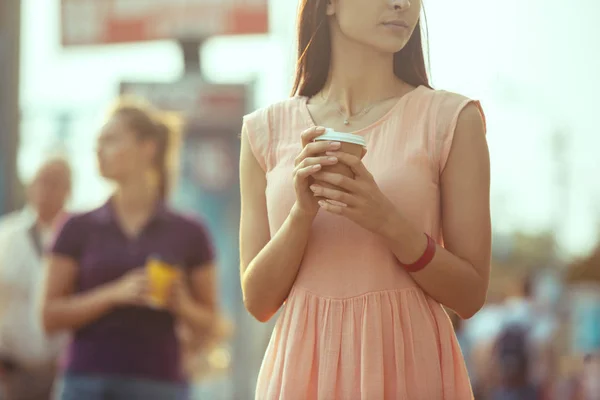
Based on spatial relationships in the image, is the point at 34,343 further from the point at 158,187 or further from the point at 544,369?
the point at 544,369

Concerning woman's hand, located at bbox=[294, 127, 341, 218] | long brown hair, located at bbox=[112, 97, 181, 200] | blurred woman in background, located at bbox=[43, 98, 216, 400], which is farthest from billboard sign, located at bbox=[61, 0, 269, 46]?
woman's hand, located at bbox=[294, 127, 341, 218]

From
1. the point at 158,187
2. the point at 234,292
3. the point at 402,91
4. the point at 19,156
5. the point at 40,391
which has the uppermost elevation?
the point at 402,91

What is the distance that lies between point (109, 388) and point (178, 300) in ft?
1.49

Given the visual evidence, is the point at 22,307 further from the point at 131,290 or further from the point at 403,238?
the point at 403,238

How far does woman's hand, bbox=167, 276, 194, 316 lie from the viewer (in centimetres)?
464

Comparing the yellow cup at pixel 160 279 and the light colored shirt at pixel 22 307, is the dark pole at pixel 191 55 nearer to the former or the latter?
the light colored shirt at pixel 22 307

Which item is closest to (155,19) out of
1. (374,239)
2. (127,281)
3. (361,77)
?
(127,281)

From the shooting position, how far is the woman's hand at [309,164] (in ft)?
7.36

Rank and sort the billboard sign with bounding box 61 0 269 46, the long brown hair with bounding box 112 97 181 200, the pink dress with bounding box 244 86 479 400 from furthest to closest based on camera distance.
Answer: the billboard sign with bounding box 61 0 269 46, the long brown hair with bounding box 112 97 181 200, the pink dress with bounding box 244 86 479 400

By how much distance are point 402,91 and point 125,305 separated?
2274 mm

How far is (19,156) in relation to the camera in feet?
33.2

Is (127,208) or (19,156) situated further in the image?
(19,156)

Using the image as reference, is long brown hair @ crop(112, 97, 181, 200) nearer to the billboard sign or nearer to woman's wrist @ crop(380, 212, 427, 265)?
woman's wrist @ crop(380, 212, 427, 265)

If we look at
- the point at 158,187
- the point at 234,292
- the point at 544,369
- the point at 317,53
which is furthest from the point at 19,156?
the point at 317,53
